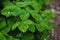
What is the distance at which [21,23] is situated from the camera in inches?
148

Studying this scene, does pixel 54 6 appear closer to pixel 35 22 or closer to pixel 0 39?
pixel 35 22


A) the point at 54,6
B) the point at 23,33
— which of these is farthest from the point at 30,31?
the point at 54,6

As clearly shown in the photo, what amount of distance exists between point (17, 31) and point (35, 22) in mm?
372

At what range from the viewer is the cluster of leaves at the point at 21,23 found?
12.2ft

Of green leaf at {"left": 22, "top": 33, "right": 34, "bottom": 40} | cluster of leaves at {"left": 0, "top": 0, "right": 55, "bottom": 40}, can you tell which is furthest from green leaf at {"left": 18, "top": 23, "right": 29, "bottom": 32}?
green leaf at {"left": 22, "top": 33, "right": 34, "bottom": 40}

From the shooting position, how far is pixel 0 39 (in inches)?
139

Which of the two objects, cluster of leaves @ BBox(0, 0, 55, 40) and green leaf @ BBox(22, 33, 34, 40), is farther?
green leaf @ BBox(22, 33, 34, 40)

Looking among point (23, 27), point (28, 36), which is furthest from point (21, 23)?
point (28, 36)

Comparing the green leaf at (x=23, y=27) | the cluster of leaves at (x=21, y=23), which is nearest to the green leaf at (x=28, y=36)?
the cluster of leaves at (x=21, y=23)

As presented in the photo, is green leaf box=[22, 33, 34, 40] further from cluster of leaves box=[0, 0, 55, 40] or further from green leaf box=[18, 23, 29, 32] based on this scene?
green leaf box=[18, 23, 29, 32]

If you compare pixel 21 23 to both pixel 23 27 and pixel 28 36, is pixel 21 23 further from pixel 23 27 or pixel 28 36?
pixel 28 36

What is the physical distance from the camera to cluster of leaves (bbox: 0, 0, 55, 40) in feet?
12.2

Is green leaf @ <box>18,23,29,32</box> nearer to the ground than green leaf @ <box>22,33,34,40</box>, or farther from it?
farther from it

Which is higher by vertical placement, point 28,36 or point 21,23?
point 21,23
